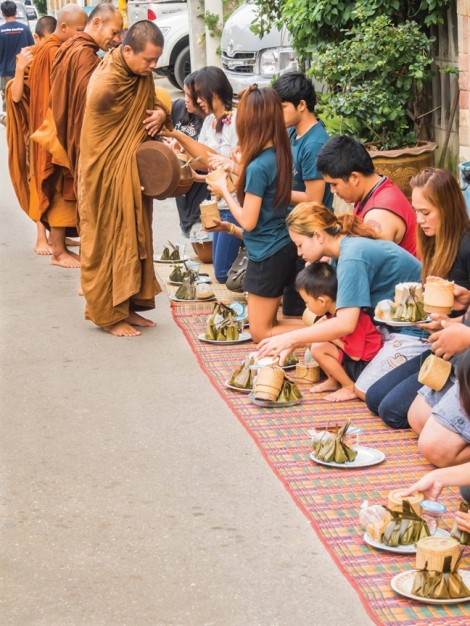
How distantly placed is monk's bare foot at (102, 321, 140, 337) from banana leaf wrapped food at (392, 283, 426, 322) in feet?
8.43

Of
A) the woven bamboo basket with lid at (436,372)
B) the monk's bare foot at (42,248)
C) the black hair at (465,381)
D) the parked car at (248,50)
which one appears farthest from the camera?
the parked car at (248,50)

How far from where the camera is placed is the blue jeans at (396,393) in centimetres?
574

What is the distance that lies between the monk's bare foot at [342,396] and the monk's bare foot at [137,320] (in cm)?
200

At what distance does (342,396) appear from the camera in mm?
6242

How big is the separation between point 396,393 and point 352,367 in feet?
1.82

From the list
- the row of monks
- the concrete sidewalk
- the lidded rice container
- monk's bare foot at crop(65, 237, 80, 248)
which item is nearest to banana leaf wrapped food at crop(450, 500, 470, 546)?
the lidded rice container

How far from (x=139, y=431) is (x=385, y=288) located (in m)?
1.40

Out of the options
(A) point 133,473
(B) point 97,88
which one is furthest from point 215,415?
(B) point 97,88

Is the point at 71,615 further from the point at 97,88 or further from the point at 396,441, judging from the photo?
the point at 97,88

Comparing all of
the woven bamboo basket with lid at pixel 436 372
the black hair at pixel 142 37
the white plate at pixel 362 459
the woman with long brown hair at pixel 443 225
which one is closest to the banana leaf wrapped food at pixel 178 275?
the black hair at pixel 142 37

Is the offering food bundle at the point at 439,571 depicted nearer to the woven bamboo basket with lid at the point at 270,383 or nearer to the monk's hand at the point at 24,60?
the woven bamboo basket with lid at the point at 270,383

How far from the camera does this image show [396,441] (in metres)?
5.63

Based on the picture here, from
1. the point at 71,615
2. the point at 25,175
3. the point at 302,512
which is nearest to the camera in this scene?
the point at 71,615

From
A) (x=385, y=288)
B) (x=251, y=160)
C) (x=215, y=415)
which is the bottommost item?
(x=215, y=415)
